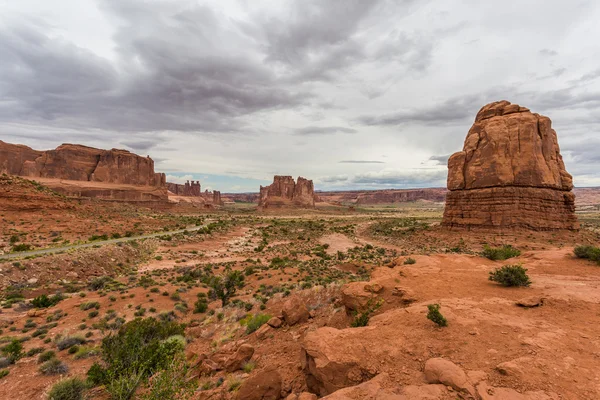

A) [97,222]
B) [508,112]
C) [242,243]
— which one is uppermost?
[508,112]

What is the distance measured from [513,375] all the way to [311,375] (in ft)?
12.1

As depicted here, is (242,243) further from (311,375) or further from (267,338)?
(311,375)

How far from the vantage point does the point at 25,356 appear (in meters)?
10.1

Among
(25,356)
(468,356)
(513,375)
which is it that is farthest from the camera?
(25,356)

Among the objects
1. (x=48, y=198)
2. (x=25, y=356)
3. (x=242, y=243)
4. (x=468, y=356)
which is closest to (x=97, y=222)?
(x=48, y=198)

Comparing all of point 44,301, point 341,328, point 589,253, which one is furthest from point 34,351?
point 589,253

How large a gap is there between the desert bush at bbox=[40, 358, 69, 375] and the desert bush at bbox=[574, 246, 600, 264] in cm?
2224

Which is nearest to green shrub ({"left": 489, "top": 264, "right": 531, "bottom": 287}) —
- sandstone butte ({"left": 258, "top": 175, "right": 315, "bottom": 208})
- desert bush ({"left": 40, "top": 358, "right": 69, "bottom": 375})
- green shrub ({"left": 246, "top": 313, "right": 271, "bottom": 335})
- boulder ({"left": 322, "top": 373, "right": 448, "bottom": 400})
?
boulder ({"left": 322, "top": 373, "right": 448, "bottom": 400})

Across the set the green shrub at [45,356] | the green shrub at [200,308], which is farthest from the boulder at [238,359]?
the green shrub at [200,308]

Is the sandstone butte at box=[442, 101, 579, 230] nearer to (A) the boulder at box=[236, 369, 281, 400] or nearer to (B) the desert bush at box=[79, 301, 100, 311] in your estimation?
(A) the boulder at box=[236, 369, 281, 400]

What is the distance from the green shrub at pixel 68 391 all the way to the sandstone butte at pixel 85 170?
323 ft

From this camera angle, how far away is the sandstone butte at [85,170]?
285ft

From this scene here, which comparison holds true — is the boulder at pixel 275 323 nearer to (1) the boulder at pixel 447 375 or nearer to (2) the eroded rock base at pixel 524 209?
(1) the boulder at pixel 447 375

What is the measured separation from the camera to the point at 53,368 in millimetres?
9180
